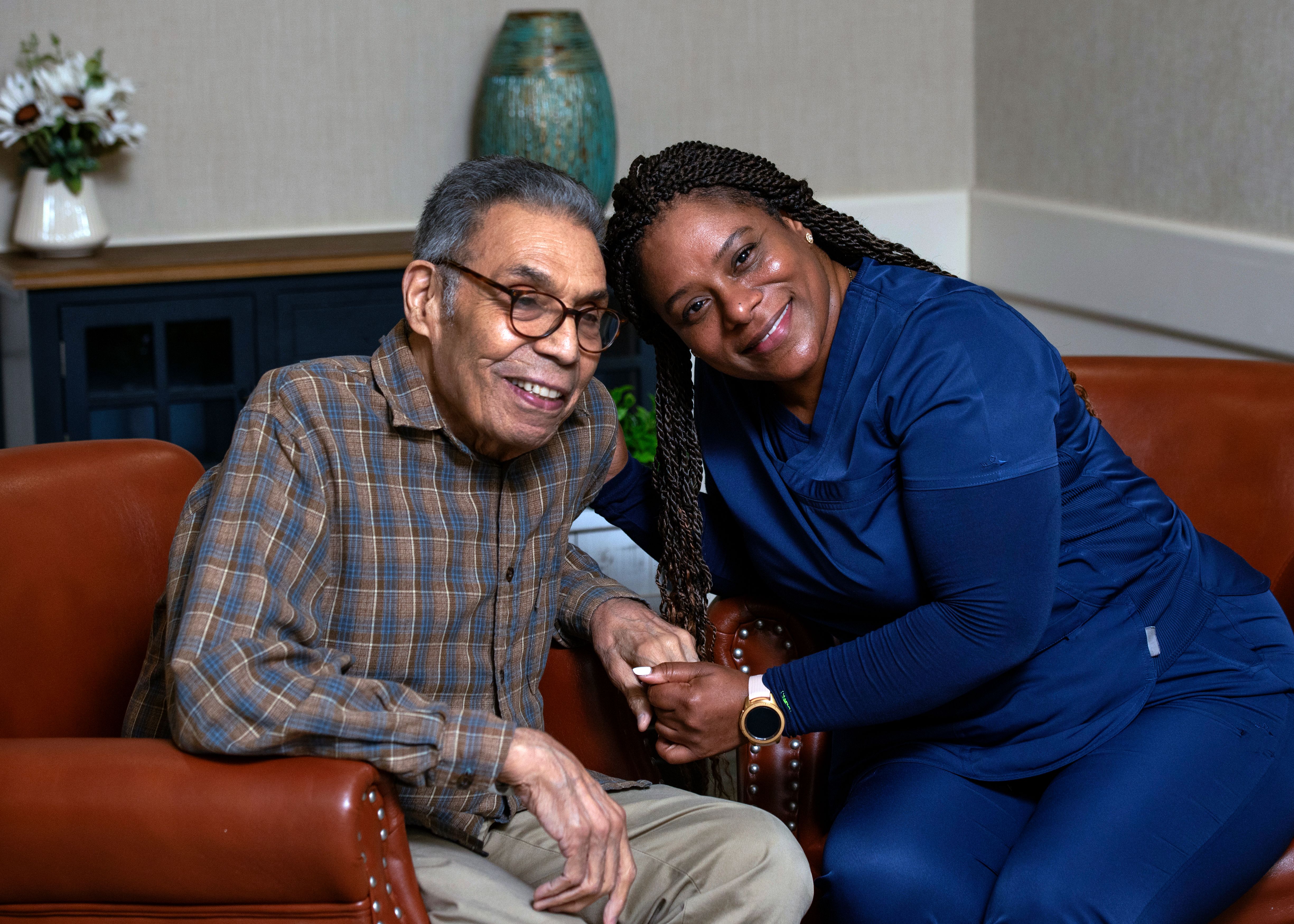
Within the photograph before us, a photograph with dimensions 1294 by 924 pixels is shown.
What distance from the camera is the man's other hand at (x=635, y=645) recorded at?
1718 millimetres

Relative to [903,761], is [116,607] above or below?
above

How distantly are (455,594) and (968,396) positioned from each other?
25.5 inches

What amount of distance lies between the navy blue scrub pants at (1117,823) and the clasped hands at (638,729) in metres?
0.22

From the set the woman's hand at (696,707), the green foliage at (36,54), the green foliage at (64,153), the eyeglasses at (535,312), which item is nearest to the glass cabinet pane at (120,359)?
the green foliage at (64,153)

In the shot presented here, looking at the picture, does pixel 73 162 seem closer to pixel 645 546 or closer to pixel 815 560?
pixel 645 546

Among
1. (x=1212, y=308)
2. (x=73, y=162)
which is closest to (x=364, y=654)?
(x=73, y=162)

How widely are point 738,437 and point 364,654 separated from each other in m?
0.58

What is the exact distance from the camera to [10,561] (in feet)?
5.24

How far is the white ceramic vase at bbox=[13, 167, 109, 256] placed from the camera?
10.1 ft

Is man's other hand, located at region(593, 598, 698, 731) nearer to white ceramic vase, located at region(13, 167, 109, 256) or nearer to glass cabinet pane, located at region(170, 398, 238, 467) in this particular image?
glass cabinet pane, located at region(170, 398, 238, 467)

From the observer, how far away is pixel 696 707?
163 centimetres

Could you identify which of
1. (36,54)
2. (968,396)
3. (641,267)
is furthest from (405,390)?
(36,54)

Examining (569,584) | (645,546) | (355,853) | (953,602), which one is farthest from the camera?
(645,546)

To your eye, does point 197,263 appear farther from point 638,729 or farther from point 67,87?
point 638,729
